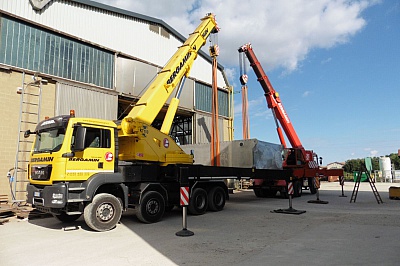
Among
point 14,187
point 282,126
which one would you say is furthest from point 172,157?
point 282,126

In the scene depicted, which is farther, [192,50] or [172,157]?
[192,50]

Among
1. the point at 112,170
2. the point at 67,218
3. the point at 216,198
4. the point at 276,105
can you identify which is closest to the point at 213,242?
the point at 112,170

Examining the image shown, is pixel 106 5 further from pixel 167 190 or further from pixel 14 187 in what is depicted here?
pixel 167 190

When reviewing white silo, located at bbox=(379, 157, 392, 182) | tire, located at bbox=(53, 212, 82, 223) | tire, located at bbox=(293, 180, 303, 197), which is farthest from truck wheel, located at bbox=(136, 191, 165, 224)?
white silo, located at bbox=(379, 157, 392, 182)

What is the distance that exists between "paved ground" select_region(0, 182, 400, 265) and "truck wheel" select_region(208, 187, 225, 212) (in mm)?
1529

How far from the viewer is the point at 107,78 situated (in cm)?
1639

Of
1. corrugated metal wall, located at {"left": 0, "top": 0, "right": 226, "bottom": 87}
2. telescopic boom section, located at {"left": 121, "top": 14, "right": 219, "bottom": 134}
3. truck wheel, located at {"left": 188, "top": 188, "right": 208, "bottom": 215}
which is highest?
corrugated metal wall, located at {"left": 0, "top": 0, "right": 226, "bottom": 87}

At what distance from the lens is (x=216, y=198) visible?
1173cm

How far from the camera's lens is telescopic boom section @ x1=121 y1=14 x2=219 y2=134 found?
32.4 ft

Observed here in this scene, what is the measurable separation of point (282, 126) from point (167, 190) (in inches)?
457

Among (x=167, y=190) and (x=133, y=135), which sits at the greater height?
(x=133, y=135)

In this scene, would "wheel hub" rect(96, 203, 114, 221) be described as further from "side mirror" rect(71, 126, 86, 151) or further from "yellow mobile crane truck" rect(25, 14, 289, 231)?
"side mirror" rect(71, 126, 86, 151)

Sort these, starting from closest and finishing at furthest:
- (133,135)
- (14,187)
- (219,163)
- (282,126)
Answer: (133,135) → (14,187) → (219,163) → (282,126)

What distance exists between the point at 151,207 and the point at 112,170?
1768 millimetres
